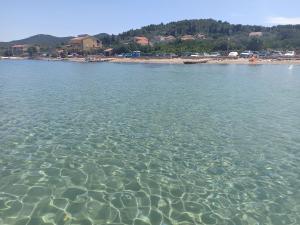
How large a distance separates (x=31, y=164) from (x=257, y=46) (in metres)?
146

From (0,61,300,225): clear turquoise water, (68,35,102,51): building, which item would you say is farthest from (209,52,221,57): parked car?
(0,61,300,225): clear turquoise water

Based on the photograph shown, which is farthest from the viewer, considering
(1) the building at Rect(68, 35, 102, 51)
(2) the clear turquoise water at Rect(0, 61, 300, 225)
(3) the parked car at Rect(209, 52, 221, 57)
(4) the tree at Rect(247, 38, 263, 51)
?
(1) the building at Rect(68, 35, 102, 51)

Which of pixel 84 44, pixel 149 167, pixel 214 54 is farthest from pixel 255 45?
pixel 149 167

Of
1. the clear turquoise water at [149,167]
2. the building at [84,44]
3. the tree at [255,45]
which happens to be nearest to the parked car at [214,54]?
the tree at [255,45]

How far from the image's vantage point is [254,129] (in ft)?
56.4

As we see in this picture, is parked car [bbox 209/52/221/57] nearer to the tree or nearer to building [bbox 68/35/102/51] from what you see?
the tree

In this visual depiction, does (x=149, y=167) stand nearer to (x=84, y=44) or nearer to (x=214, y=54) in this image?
(x=214, y=54)

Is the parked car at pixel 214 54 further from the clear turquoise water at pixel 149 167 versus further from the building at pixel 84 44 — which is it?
the clear turquoise water at pixel 149 167

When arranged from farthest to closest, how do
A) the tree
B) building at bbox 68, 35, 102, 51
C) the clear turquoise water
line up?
building at bbox 68, 35, 102, 51
the tree
the clear turquoise water

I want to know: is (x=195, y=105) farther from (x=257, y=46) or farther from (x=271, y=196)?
(x=257, y=46)

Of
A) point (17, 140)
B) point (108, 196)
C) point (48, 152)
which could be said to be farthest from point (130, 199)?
point (17, 140)

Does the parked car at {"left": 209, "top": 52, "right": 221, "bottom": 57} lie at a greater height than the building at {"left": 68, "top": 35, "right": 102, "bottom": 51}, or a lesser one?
lesser

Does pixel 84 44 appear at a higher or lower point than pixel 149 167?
higher

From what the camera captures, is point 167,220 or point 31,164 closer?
point 167,220
